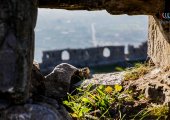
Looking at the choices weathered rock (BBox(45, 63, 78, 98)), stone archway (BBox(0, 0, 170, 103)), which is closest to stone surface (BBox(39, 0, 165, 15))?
stone archway (BBox(0, 0, 170, 103))

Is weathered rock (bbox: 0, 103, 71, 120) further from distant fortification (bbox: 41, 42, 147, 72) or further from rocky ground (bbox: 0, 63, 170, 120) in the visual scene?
distant fortification (bbox: 41, 42, 147, 72)

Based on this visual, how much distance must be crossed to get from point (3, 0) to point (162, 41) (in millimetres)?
2882

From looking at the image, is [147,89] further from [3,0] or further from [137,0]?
[3,0]

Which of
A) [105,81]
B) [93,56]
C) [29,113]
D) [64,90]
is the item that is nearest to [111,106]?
[64,90]

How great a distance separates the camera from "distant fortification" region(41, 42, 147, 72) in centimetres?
4719

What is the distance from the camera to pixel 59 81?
688 cm

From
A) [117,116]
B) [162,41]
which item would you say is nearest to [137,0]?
[162,41]

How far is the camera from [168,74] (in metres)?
6.48

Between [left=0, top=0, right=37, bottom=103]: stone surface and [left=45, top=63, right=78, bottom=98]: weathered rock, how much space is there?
168 centimetres

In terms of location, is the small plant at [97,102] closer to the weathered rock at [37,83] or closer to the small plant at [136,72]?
the small plant at [136,72]

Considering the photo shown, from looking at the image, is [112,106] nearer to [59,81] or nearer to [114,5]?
[59,81]

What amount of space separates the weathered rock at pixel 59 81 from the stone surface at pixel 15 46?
1685mm

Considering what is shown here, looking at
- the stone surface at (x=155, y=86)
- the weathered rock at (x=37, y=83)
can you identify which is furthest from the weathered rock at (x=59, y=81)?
the stone surface at (x=155, y=86)

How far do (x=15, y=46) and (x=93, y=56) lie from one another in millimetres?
45211
